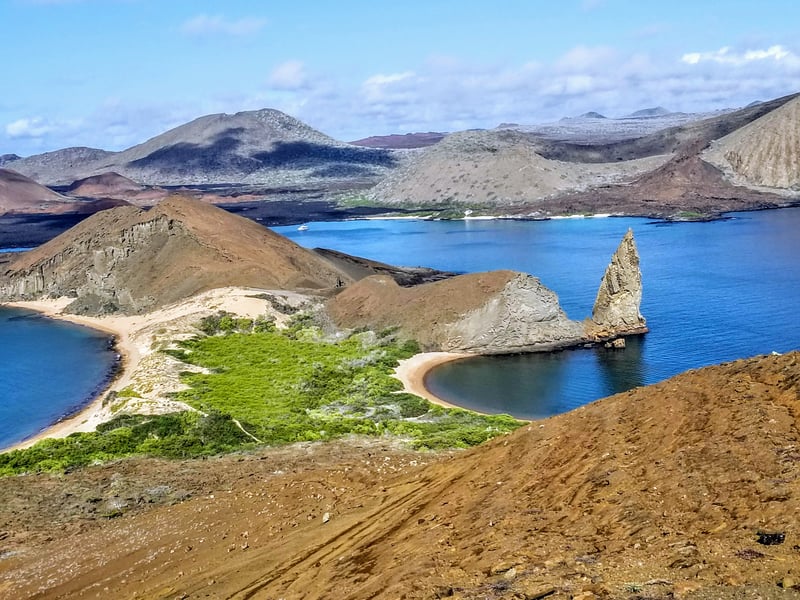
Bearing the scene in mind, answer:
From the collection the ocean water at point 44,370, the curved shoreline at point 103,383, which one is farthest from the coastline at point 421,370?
the ocean water at point 44,370

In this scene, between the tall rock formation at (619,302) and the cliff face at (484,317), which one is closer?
the cliff face at (484,317)

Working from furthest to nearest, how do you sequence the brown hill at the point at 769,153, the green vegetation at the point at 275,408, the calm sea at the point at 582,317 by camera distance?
the brown hill at the point at 769,153 → the calm sea at the point at 582,317 → the green vegetation at the point at 275,408

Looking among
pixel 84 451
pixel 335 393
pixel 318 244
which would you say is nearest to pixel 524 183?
pixel 318 244

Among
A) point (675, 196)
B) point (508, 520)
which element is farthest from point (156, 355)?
point (675, 196)

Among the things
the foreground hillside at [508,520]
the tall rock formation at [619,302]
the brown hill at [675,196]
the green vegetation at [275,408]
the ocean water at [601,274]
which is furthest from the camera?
the brown hill at [675,196]

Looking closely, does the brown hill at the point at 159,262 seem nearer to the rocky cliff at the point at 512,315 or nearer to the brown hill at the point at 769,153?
the rocky cliff at the point at 512,315

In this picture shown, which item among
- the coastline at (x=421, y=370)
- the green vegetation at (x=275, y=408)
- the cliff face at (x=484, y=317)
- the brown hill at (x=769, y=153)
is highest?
the brown hill at (x=769, y=153)
